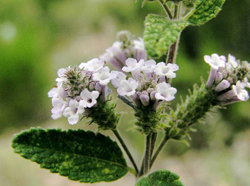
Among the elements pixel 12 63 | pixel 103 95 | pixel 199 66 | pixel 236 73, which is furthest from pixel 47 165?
pixel 12 63

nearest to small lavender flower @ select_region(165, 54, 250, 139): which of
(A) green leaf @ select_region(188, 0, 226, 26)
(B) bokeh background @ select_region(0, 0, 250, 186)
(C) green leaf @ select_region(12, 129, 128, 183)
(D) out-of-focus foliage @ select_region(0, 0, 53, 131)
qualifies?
(A) green leaf @ select_region(188, 0, 226, 26)

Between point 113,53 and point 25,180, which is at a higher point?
point 113,53

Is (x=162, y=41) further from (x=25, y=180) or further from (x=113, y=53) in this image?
(x=25, y=180)

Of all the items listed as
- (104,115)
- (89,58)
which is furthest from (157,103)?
(89,58)

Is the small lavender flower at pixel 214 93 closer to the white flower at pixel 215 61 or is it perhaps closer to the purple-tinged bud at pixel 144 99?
the white flower at pixel 215 61

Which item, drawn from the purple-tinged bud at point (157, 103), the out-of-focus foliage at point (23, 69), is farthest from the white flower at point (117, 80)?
the out-of-focus foliage at point (23, 69)

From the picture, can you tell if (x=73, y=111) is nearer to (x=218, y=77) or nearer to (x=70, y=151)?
(x=70, y=151)
